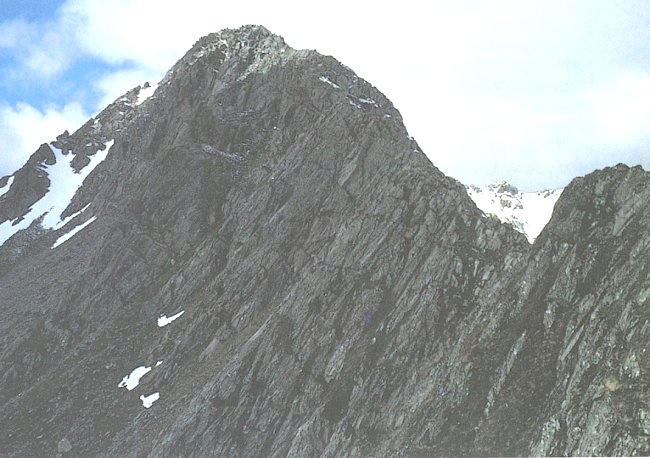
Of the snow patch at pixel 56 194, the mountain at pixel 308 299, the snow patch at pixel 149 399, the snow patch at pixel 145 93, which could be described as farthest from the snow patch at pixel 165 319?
the snow patch at pixel 145 93

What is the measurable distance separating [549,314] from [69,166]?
3911 inches

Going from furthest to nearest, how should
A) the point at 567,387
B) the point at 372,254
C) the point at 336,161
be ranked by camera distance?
the point at 336,161 → the point at 372,254 → the point at 567,387

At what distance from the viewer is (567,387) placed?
31094 mm

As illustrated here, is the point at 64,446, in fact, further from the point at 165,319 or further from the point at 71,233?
the point at 71,233

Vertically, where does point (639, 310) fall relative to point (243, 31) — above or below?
below

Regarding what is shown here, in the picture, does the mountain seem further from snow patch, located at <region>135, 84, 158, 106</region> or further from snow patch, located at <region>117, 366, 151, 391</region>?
snow patch, located at <region>135, 84, 158, 106</region>

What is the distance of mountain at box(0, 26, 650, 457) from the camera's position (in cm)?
3447

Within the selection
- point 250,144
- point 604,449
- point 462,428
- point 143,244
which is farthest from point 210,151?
point 604,449

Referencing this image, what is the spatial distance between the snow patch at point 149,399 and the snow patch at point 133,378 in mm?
1923

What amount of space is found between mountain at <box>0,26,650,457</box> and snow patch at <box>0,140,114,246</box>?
10042 mm

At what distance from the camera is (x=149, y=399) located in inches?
2191

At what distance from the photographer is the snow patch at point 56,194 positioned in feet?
326

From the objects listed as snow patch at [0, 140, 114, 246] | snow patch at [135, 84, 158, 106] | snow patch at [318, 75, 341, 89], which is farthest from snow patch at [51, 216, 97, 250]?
snow patch at [318, 75, 341, 89]

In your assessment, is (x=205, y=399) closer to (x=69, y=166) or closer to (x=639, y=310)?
(x=639, y=310)
